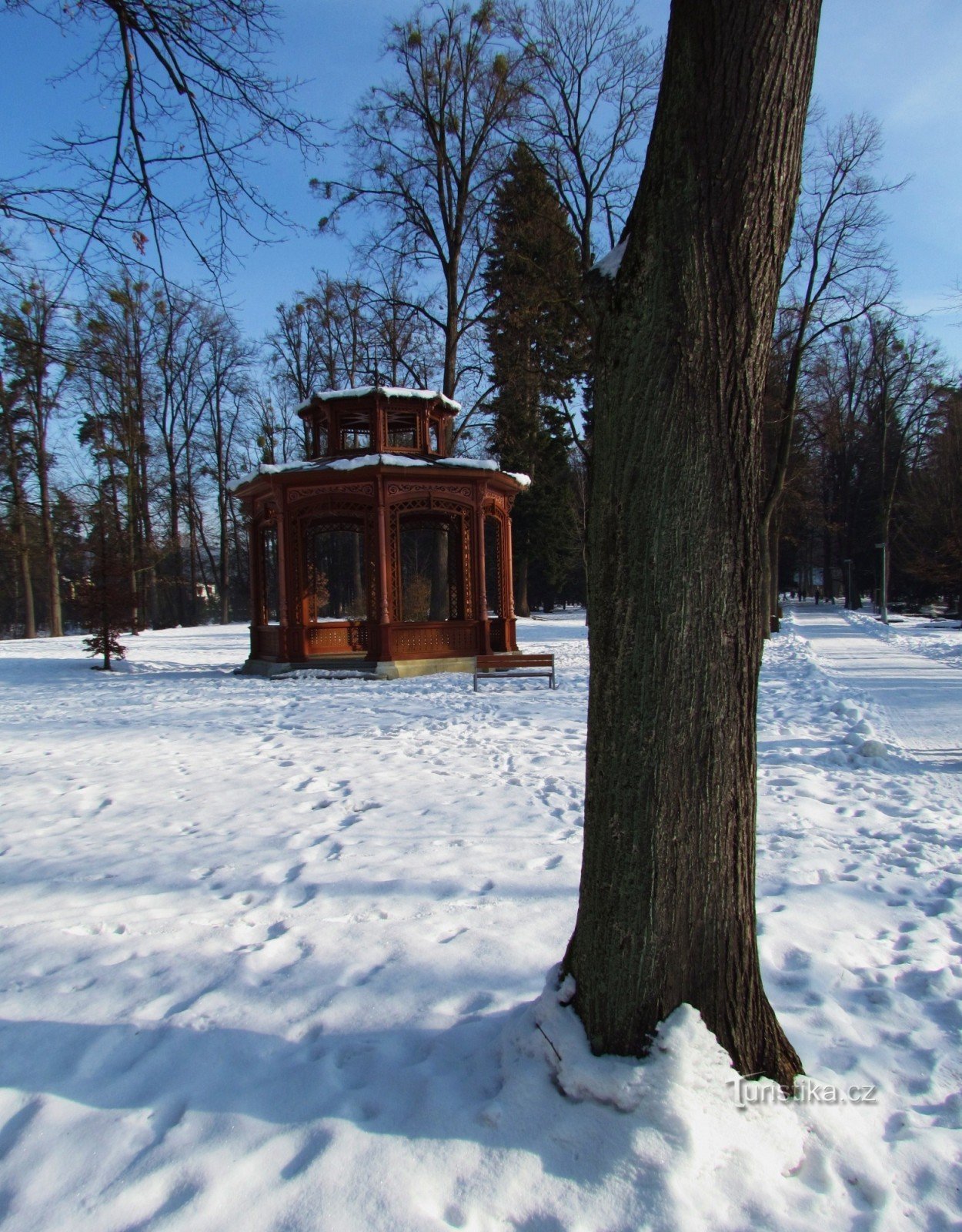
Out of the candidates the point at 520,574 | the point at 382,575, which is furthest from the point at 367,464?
the point at 520,574

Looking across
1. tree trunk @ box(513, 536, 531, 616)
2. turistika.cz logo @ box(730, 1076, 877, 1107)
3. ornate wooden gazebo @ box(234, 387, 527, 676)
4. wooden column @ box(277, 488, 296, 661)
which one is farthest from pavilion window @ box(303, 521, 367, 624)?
turistika.cz logo @ box(730, 1076, 877, 1107)

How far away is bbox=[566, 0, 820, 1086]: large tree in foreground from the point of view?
2180 millimetres

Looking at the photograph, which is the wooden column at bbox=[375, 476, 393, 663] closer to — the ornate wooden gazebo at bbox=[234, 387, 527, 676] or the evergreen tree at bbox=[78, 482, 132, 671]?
the ornate wooden gazebo at bbox=[234, 387, 527, 676]

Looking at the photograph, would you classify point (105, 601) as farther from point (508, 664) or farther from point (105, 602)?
point (508, 664)

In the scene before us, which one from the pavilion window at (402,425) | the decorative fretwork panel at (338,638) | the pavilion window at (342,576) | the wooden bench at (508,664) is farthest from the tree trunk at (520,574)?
the wooden bench at (508,664)

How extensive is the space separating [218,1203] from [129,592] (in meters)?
16.3

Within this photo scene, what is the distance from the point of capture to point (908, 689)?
1130cm

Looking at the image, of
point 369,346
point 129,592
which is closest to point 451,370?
point 369,346

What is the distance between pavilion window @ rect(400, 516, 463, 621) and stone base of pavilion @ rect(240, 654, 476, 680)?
5.87ft

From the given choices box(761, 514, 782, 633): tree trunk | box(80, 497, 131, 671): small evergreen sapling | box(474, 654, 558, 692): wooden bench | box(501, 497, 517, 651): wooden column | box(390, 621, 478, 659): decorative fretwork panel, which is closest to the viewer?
box(474, 654, 558, 692): wooden bench

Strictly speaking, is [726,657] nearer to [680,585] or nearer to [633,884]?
[680,585]

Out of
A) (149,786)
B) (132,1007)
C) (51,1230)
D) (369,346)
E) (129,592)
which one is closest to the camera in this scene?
(51,1230)

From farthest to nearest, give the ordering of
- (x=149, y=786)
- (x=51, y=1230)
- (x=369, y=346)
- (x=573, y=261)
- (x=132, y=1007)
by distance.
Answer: (x=369, y=346) → (x=573, y=261) → (x=149, y=786) → (x=132, y=1007) → (x=51, y=1230)

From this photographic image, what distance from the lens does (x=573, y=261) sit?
18.6m
